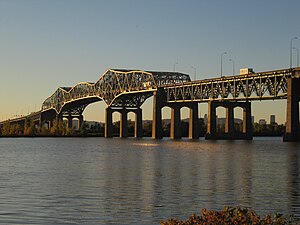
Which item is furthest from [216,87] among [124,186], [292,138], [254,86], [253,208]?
[253,208]

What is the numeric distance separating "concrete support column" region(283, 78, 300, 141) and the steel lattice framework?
504cm

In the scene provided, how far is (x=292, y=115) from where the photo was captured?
422 feet

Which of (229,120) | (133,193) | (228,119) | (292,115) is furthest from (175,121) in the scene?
(133,193)

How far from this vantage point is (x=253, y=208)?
3200 centimetres

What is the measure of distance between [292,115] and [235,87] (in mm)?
33599

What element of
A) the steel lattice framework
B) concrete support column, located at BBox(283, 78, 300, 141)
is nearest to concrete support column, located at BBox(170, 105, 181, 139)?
the steel lattice framework

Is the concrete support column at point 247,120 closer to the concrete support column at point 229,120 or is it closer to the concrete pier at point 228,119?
the concrete pier at point 228,119

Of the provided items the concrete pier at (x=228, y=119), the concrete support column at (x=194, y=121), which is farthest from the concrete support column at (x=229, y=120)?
the concrete support column at (x=194, y=121)

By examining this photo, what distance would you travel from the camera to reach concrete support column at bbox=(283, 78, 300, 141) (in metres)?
128

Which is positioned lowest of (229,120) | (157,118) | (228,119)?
(229,120)

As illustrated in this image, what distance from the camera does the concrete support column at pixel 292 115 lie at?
422 feet

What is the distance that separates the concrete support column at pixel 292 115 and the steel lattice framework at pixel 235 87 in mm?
5041

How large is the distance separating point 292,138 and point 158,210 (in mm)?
102812

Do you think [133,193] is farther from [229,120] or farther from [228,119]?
[229,120]
